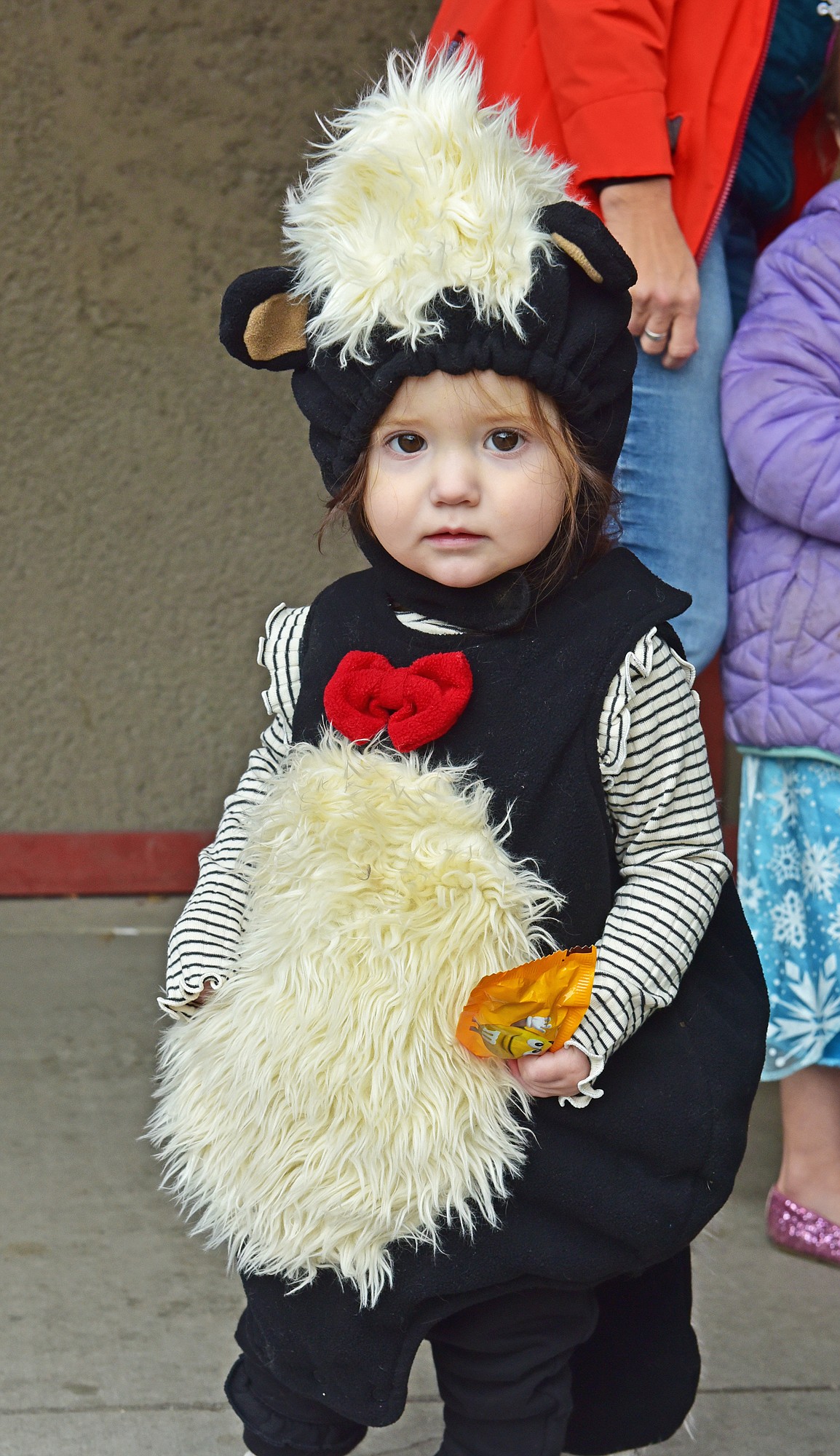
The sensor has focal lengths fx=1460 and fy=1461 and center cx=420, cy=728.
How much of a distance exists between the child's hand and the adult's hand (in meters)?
1.05

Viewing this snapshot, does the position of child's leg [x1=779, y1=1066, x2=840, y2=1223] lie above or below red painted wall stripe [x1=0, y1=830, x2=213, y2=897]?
above

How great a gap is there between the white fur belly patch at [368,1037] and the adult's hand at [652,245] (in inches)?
33.9

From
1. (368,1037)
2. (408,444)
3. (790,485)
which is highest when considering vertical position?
(408,444)

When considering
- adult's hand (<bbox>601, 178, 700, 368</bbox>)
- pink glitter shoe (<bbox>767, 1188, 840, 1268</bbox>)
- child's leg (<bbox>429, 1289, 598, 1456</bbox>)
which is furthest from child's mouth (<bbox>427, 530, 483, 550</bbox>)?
pink glitter shoe (<bbox>767, 1188, 840, 1268</bbox>)

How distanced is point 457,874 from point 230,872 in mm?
322

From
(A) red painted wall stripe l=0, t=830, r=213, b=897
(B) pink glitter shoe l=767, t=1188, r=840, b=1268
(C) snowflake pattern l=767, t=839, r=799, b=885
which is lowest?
(A) red painted wall stripe l=0, t=830, r=213, b=897

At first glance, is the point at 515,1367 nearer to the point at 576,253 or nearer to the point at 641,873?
the point at 641,873

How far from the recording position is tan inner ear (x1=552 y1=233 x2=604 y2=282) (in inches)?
57.8

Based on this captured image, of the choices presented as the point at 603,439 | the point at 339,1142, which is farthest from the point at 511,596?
the point at 339,1142

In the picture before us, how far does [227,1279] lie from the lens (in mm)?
2412

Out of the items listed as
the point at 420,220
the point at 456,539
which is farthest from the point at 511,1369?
the point at 420,220

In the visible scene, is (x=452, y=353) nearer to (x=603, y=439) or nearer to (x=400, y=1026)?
(x=603, y=439)

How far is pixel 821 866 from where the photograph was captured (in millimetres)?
2408

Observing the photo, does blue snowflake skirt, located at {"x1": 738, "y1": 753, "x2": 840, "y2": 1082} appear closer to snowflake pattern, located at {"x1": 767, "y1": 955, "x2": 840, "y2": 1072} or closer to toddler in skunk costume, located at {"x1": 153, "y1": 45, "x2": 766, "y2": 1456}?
snowflake pattern, located at {"x1": 767, "y1": 955, "x2": 840, "y2": 1072}
